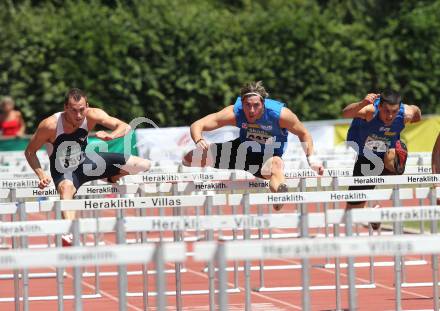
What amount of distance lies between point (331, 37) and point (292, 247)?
879 inches

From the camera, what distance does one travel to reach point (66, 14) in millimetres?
29016

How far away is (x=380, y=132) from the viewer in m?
14.2

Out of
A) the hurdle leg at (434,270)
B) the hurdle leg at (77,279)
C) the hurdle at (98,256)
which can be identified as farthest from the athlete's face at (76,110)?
the hurdle at (98,256)

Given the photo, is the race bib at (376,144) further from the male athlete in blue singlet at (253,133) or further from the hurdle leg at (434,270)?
the hurdle leg at (434,270)

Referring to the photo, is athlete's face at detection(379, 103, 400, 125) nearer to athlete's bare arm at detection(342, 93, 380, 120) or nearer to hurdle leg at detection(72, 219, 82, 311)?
athlete's bare arm at detection(342, 93, 380, 120)

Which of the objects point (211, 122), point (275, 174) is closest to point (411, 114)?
point (275, 174)

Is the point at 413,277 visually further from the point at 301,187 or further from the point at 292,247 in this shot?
the point at 292,247

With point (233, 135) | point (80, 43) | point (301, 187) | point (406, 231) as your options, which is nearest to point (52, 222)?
point (301, 187)

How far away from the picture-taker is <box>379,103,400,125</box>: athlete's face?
545 inches

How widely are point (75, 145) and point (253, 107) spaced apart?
1862 mm

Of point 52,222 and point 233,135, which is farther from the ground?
point 233,135

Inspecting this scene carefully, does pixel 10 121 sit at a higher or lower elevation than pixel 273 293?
higher

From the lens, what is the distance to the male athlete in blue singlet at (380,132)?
13.9 metres

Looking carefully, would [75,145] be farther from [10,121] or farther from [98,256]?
[10,121]
